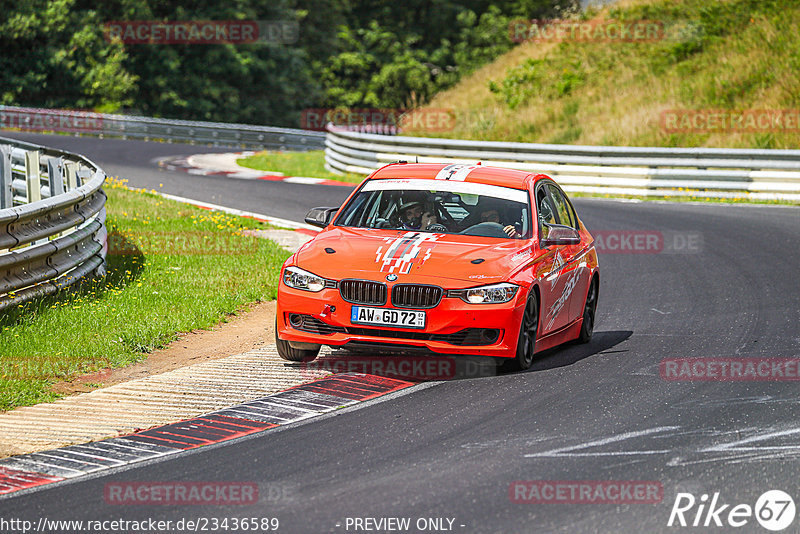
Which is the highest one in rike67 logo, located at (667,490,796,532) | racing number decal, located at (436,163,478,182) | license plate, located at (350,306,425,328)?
racing number decal, located at (436,163,478,182)

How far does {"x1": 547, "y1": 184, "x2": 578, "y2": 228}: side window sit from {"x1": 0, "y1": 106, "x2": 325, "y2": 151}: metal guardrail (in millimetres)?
28937

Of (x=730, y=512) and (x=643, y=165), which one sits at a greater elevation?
(x=730, y=512)

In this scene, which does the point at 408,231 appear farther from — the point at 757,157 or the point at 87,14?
the point at 87,14

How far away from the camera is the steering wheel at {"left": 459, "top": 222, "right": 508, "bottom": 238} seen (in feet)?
31.8

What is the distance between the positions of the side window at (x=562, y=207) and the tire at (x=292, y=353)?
291cm

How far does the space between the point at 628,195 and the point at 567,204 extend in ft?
46.7

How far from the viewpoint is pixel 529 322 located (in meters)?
9.03
